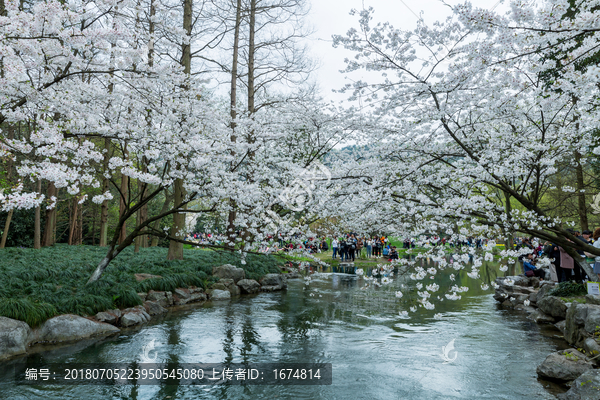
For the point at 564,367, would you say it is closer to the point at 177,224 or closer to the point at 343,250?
the point at 177,224

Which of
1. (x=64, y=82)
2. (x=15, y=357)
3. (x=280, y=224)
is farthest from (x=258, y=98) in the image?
(x=15, y=357)

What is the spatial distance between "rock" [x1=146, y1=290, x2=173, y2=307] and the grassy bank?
0.22 metres

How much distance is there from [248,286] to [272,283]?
1.24m

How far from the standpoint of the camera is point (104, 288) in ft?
28.0

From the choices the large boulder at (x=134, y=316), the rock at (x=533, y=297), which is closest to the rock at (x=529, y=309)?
the rock at (x=533, y=297)

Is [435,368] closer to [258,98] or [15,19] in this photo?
[15,19]

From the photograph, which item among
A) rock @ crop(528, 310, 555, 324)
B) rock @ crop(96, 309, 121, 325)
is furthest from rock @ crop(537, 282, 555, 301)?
rock @ crop(96, 309, 121, 325)

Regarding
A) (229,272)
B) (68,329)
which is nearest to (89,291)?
(68,329)

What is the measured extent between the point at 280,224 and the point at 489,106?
17.7ft

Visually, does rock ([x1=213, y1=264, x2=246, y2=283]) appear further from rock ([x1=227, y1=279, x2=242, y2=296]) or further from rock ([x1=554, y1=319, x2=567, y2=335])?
rock ([x1=554, y1=319, x2=567, y2=335])

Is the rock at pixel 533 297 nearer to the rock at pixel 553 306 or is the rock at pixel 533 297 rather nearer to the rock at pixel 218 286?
the rock at pixel 553 306

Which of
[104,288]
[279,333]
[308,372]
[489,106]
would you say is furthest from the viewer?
[104,288]

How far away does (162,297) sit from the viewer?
9938mm

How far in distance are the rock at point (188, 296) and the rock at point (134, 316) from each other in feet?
5.30
